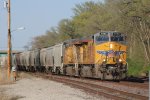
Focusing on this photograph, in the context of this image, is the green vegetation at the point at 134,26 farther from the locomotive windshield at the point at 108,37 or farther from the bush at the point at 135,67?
the locomotive windshield at the point at 108,37

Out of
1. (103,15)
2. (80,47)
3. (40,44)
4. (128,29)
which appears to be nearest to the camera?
(80,47)

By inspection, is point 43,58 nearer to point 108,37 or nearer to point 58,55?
point 58,55

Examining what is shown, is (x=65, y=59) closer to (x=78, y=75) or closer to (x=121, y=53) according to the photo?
(x=78, y=75)

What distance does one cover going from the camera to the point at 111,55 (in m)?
25.7

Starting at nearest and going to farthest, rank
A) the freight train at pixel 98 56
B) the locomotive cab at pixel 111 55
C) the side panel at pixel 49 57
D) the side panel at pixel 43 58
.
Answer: the locomotive cab at pixel 111 55, the freight train at pixel 98 56, the side panel at pixel 49 57, the side panel at pixel 43 58

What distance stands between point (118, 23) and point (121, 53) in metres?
22.7

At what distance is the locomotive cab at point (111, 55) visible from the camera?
83.6 ft

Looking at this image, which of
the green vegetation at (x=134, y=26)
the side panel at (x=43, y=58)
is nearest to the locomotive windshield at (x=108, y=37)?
the green vegetation at (x=134, y=26)

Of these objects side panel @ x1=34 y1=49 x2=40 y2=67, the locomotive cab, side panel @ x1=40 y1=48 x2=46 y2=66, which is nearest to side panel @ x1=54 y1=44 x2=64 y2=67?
side panel @ x1=40 y1=48 x2=46 y2=66

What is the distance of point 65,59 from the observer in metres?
35.6

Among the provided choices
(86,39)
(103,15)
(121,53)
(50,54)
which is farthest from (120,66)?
(103,15)

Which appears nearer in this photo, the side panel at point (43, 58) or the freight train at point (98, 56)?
the freight train at point (98, 56)

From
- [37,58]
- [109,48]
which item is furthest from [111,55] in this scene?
[37,58]

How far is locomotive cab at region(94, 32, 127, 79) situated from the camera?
83.6 feet
